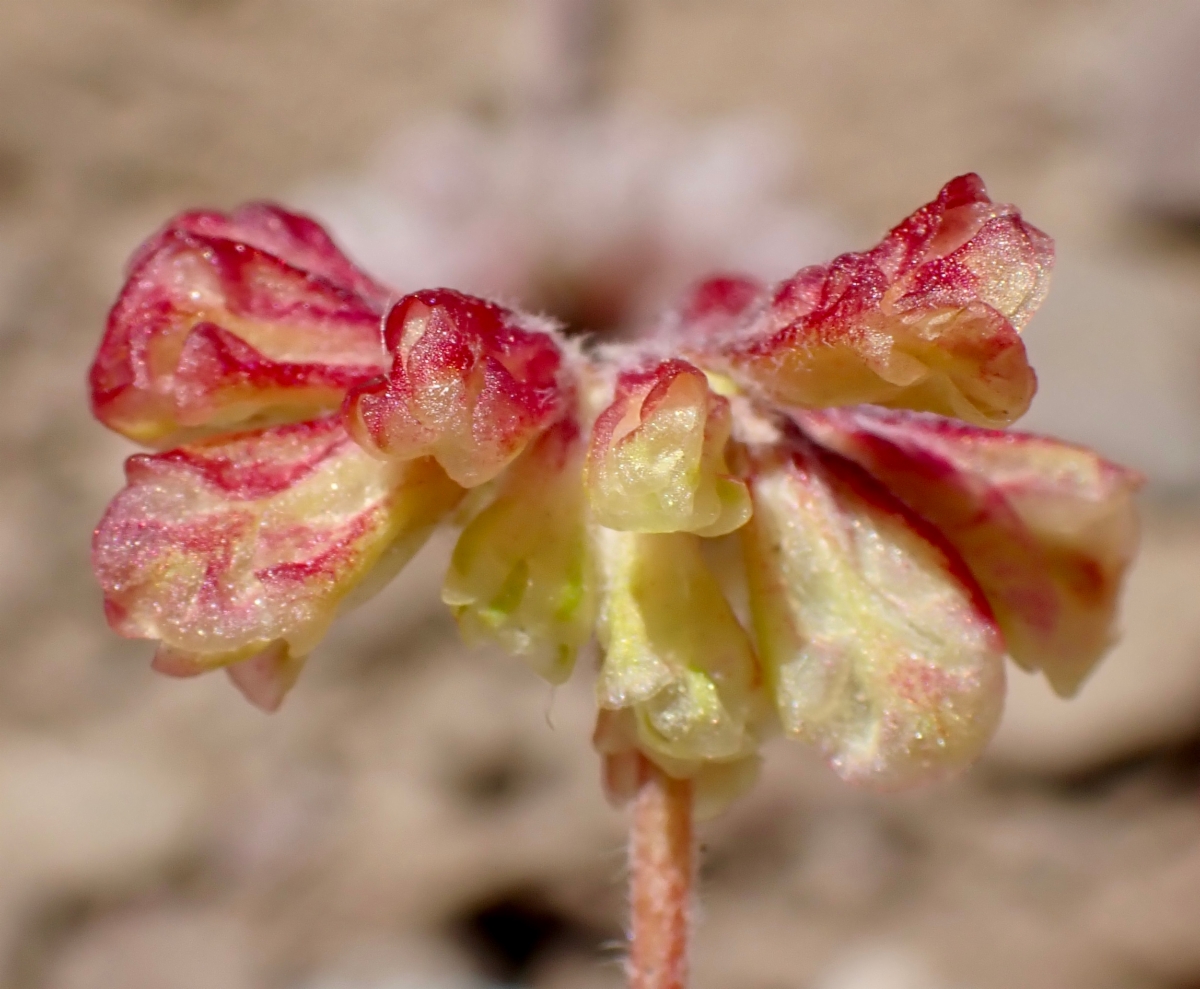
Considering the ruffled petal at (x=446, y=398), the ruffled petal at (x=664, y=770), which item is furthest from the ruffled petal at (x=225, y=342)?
the ruffled petal at (x=664, y=770)

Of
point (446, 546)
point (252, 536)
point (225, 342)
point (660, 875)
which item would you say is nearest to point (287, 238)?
point (225, 342)

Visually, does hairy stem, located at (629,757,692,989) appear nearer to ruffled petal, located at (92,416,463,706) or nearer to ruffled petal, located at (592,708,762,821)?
ruffled petal, located at (592,708,762,821)

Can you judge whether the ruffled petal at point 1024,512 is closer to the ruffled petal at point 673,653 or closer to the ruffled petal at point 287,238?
the ruffled petal at point 673,653

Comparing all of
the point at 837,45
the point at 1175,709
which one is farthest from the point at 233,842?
the point at 837,45

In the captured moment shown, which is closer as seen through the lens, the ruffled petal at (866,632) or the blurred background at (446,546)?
the ruffled petal at (866,632)

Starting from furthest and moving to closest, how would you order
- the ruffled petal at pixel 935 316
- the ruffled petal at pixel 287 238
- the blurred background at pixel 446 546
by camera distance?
the blurred background at pixel 446 546 < the ruffled petal at pixel 287 238 < the ruffled petal at pixel 935 316

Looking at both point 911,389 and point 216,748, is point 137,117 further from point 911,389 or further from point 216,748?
point 911,389

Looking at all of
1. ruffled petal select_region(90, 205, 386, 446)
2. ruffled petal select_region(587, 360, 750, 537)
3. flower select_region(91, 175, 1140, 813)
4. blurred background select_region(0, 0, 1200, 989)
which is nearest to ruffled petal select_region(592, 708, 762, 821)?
flower select_region(91, 175, 1140, 813)
